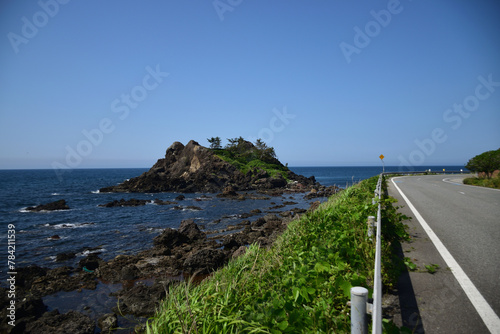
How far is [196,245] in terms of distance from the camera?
1527cm

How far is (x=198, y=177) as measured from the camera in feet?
179

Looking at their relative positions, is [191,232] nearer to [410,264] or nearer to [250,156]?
[410,264]

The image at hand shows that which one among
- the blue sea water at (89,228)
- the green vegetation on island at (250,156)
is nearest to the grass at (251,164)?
the green vegetation on island at (250,156)

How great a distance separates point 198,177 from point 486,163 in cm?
4423

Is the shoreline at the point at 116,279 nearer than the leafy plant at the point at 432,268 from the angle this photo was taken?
No

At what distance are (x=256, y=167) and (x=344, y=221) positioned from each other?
54.5 meters

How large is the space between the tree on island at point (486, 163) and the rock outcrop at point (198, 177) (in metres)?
27.1

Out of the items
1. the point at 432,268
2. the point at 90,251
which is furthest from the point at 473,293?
the point at 90,251

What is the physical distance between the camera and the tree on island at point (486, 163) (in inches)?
1116

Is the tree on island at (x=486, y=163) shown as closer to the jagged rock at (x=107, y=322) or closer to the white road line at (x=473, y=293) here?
the white road line at (x=473, y=293)

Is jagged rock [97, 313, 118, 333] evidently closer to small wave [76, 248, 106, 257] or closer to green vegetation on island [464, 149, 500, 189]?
small wave [76, 248, 106, 257]

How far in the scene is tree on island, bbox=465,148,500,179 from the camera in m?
28.3

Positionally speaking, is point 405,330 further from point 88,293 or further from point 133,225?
point 133,225

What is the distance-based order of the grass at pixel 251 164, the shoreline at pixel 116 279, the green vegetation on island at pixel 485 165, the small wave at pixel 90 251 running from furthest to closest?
1. the grass at pixel 251 164
2. the green vegetation on island at pixel 485 165
3. the small wave at pixel 90 251
4. the shoreline at pixel 116 279
